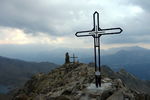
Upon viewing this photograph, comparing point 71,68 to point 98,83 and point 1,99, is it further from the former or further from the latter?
point 1,99

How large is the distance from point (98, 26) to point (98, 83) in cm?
405

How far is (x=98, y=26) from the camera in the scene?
2242 centimetres

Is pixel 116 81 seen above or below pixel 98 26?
below

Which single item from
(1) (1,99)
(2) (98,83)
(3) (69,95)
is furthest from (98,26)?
(1) (1,99)

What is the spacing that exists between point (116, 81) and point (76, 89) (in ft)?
11.3

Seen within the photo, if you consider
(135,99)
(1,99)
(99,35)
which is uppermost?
(99,35)

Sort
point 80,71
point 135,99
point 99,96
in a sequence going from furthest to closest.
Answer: point 80,71, point 135,99, point 99,96

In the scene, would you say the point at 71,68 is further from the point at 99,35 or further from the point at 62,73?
the point at 99,35

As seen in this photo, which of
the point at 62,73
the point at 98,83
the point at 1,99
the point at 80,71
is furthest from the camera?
the point at 1,99

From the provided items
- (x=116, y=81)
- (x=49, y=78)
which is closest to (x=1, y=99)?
(x=49, y=78)

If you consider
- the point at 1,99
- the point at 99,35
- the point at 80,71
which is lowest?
the point at 1,99

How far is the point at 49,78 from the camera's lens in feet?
116

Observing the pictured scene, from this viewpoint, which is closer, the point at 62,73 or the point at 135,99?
the point at 135,99

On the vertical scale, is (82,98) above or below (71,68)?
below
